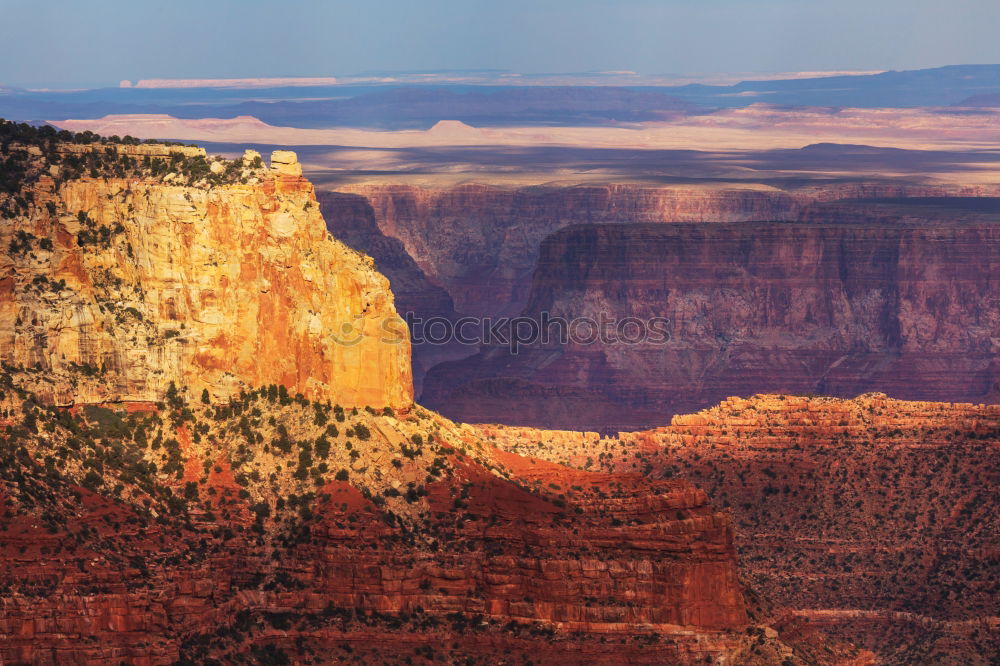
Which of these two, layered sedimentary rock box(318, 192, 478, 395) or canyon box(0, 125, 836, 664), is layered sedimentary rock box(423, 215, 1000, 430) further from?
canyon box(0, 125, 836, 664)

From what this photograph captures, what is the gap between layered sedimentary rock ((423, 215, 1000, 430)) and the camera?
127 m

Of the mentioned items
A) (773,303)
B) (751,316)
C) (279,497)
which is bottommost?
(279,497)

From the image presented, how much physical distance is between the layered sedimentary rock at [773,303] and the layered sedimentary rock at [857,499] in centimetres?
3576

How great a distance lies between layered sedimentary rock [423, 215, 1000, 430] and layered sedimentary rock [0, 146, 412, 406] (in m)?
57.8

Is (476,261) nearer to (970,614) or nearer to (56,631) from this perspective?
(970,614)

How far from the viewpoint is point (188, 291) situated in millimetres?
66938

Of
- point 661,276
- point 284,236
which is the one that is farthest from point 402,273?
point 284,236

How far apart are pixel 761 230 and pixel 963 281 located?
1010 cm

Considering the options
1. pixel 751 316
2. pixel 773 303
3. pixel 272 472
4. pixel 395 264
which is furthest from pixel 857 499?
pixel 395 264

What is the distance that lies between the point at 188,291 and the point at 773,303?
218 feet

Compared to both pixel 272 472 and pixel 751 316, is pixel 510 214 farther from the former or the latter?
pixel 272 472

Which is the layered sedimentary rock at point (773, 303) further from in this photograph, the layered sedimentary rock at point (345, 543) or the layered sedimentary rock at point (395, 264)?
the layered sedimentary rock at point (345, 543)

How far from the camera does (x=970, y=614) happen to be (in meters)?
78.6

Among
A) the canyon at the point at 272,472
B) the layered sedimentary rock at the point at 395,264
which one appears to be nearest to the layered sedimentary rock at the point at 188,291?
the canyon at the point at 272,472
